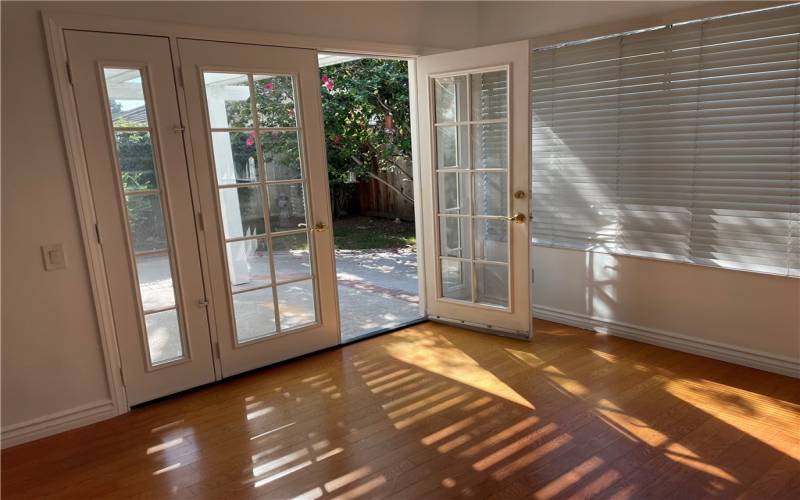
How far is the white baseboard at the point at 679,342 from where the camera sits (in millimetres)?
3059

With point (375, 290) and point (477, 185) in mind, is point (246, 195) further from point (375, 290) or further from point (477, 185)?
point (375, 290)

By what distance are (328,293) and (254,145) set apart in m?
1.10

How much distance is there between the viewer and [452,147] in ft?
12.5

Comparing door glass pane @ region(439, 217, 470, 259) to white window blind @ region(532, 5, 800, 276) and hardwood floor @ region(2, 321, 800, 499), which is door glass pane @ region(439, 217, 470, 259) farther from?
hardwood floor @ region(2, 321, 800, 499)

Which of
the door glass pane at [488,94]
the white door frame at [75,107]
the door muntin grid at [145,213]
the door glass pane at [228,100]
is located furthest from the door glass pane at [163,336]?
the door glass pane at [488,94]

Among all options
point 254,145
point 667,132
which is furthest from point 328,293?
point 667,132

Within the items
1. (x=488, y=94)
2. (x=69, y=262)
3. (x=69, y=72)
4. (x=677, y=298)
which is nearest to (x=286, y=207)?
(x=69, y=262)

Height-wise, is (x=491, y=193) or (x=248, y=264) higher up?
(x=491, y=193)

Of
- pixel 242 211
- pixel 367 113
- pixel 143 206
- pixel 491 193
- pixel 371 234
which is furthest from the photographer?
pixel 371 234

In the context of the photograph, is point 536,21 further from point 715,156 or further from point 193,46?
point 193,46

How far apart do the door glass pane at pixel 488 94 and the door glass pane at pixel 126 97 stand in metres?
2.06

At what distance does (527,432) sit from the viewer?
2564 mm

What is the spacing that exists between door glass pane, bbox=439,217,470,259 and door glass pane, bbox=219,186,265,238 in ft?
4.52

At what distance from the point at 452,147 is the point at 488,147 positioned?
256 millimetres
